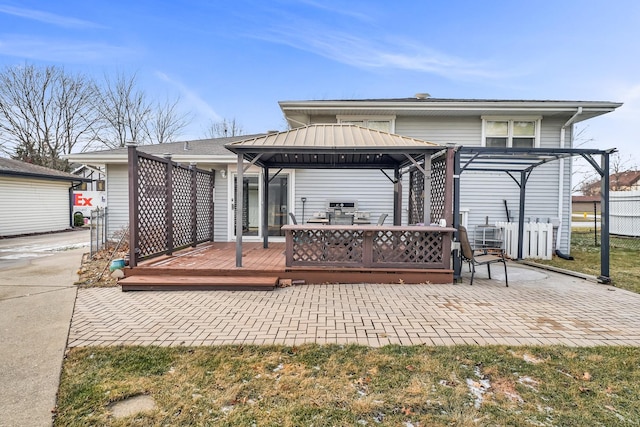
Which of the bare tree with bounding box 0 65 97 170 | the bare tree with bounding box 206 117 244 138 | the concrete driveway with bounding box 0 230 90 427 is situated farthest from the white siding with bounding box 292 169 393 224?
the bare tree with bounding box 0 65 97 170

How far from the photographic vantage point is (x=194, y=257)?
6.32m

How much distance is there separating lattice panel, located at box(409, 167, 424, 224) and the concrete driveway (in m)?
6.00

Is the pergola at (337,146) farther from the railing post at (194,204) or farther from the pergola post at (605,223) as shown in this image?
the pergola post at (605,223)

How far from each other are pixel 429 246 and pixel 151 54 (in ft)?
62.0

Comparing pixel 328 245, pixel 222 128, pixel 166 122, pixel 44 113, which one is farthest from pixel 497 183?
pixel 44 113

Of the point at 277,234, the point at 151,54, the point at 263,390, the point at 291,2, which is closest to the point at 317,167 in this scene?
the point at 277,234

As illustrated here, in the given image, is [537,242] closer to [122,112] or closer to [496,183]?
[496,183]

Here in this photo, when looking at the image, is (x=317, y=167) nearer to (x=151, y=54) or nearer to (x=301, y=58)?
(x=301, y=58)

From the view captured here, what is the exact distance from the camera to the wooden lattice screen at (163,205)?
527 cm

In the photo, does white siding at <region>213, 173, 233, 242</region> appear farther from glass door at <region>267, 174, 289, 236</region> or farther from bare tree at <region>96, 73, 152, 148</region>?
bare tree at <region>96, 73, 152, 148</region>

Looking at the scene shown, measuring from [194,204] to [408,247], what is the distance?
5.04 meters

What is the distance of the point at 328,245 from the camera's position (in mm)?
Result: 5438

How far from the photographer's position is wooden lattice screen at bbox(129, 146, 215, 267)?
5.27m

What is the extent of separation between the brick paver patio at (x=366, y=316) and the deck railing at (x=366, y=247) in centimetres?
44
